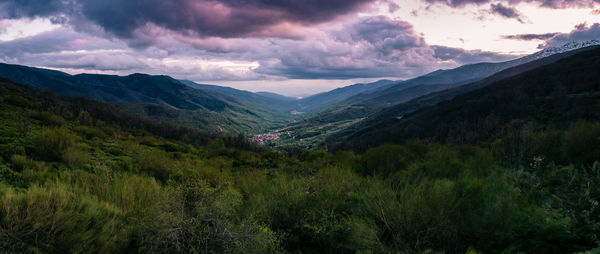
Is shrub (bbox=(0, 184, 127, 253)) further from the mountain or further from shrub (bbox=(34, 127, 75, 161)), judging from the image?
the mountain

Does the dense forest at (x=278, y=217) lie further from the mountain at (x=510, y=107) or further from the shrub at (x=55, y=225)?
the mountain at (x=510, y=107)

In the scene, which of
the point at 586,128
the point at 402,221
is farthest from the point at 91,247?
the point at 586,128

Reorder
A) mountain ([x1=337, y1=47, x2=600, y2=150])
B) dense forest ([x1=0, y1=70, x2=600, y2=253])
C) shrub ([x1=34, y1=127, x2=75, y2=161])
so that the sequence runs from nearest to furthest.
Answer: dense forest ([x1=0, y1=70, x2=600, y2=253]), shrub ([x1=34, y1=127, x2=75, y2=161]), mountain ([x1=337, y1=47, x2=600, y2=150])

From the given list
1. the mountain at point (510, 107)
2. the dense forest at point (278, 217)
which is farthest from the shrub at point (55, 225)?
the mountain at point (510, 107)

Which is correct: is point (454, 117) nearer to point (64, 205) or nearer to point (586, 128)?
point (586, 128)

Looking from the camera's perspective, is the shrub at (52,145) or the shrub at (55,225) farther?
the shrub at (52,145)

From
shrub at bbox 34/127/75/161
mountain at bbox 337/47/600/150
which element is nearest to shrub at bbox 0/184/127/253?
shrub at bbox 34/127/75/161

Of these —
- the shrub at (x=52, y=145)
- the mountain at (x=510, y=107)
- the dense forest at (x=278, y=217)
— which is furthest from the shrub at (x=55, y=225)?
the mountain at (x=510, y=107)

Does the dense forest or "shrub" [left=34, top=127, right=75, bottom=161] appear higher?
"shrub" [left=34, top=127, right=75, bottom=161]

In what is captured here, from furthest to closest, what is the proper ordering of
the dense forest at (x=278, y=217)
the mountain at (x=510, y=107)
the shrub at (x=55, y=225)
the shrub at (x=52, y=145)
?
the mountain at (x=510, y=107)
the shrub at (x=52, y=145)
the dense forest at (x=278, y=217)
the shrub at (x=55, y=225)

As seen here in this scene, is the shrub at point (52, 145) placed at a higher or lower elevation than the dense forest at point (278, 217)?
higher

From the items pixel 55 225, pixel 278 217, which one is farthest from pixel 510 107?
pixel 55 225

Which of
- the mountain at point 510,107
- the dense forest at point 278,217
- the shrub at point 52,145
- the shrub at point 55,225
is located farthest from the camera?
the mountain at point 510,107
